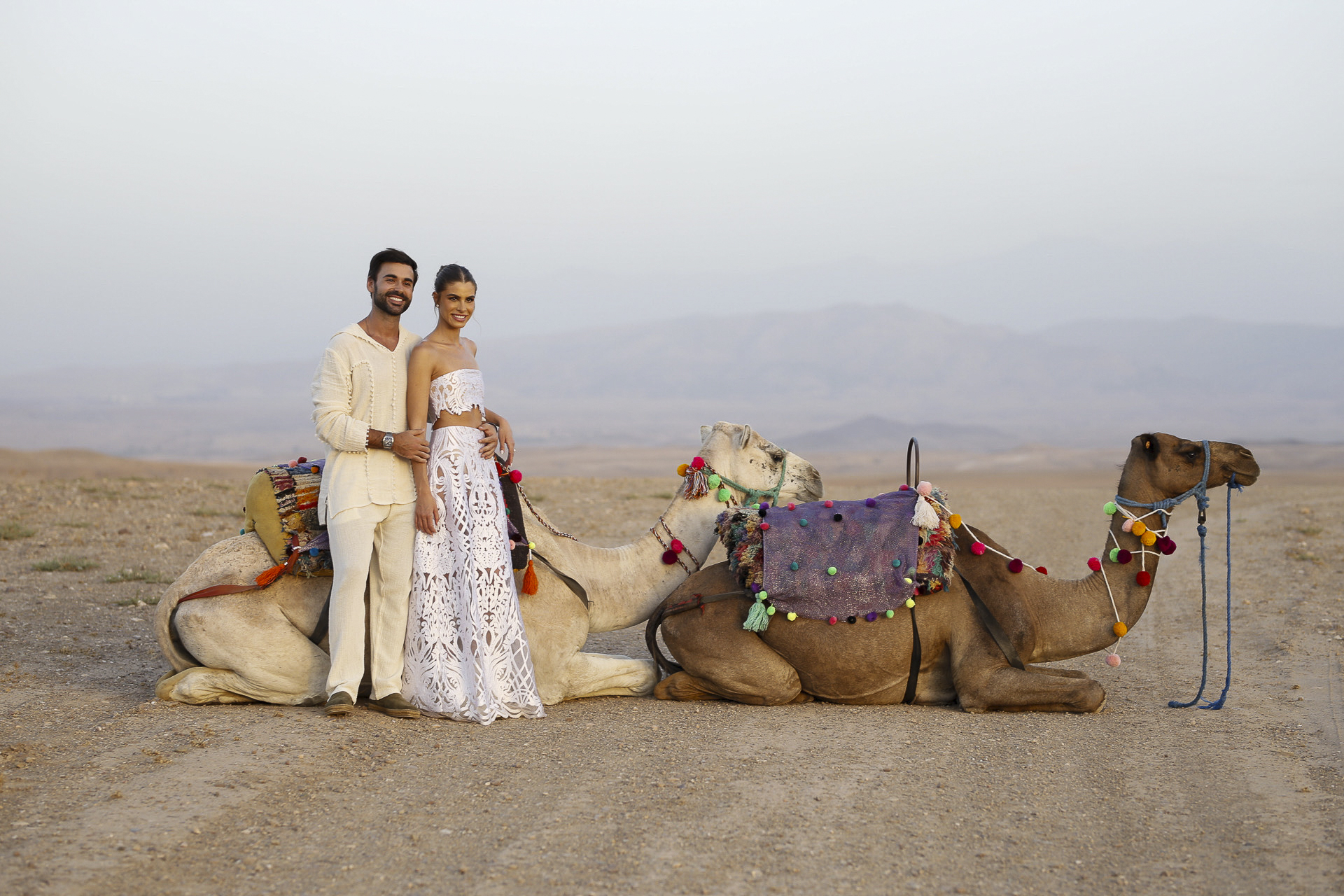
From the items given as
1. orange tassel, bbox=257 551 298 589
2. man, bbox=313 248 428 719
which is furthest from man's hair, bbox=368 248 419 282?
orange tassel, bbox=257 551 298 589

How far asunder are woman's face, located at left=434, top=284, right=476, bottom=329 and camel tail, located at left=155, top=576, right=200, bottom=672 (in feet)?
7.14

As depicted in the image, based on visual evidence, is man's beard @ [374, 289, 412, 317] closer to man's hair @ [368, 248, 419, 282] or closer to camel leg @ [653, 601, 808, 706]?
man's hair @ [368, 248, 419, 282]

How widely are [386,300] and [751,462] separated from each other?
2465 mm

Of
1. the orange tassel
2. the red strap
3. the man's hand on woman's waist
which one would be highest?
the man's hand on woman's waist

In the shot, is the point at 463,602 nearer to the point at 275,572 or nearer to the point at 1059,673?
the point at 275,572

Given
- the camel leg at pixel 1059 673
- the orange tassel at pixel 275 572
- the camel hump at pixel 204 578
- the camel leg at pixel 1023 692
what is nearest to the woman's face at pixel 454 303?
the orange tassel at pixel 275 572

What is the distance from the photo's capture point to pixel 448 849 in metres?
4.39

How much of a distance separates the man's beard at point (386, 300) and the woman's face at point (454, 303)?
175 mm

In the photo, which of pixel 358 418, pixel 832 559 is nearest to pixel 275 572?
pixel 358 418

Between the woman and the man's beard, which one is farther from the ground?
the man's beard

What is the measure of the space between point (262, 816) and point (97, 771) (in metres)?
1.07

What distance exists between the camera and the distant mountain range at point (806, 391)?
4363 inches

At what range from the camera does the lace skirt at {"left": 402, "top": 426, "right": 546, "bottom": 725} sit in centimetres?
633

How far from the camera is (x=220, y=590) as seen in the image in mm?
6410
